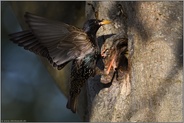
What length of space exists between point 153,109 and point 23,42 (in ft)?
3.53

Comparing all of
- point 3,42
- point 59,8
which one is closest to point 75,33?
point 59,8

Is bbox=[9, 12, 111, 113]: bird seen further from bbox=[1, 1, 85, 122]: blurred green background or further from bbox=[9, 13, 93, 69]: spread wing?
bbox=[1, 1, 85, 122]: blurred green background

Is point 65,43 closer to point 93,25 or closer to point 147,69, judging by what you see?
point 93,25

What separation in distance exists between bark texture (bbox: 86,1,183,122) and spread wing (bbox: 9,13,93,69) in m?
0.27

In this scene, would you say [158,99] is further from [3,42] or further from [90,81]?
[3,42]

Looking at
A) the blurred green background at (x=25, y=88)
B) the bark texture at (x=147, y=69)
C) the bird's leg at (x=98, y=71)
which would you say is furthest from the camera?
the blurred green background at (x=25, y=88)

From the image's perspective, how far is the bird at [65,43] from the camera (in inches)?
145

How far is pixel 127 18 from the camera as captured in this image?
388cm

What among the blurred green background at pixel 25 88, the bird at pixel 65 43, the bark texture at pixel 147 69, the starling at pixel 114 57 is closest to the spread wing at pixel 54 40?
the bird at pixel 65 43

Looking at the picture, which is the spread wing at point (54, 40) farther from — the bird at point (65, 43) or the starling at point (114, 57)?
the starling at point (114, 57)

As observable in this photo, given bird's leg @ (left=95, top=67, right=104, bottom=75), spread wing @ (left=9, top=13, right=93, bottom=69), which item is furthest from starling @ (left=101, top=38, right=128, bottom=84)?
spread wing @ (left=9, top=13, right=93, bottom=69)

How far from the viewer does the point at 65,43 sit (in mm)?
3785

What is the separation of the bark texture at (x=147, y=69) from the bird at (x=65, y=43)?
6.6 inches

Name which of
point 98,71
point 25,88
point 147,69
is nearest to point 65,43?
point 98,71
